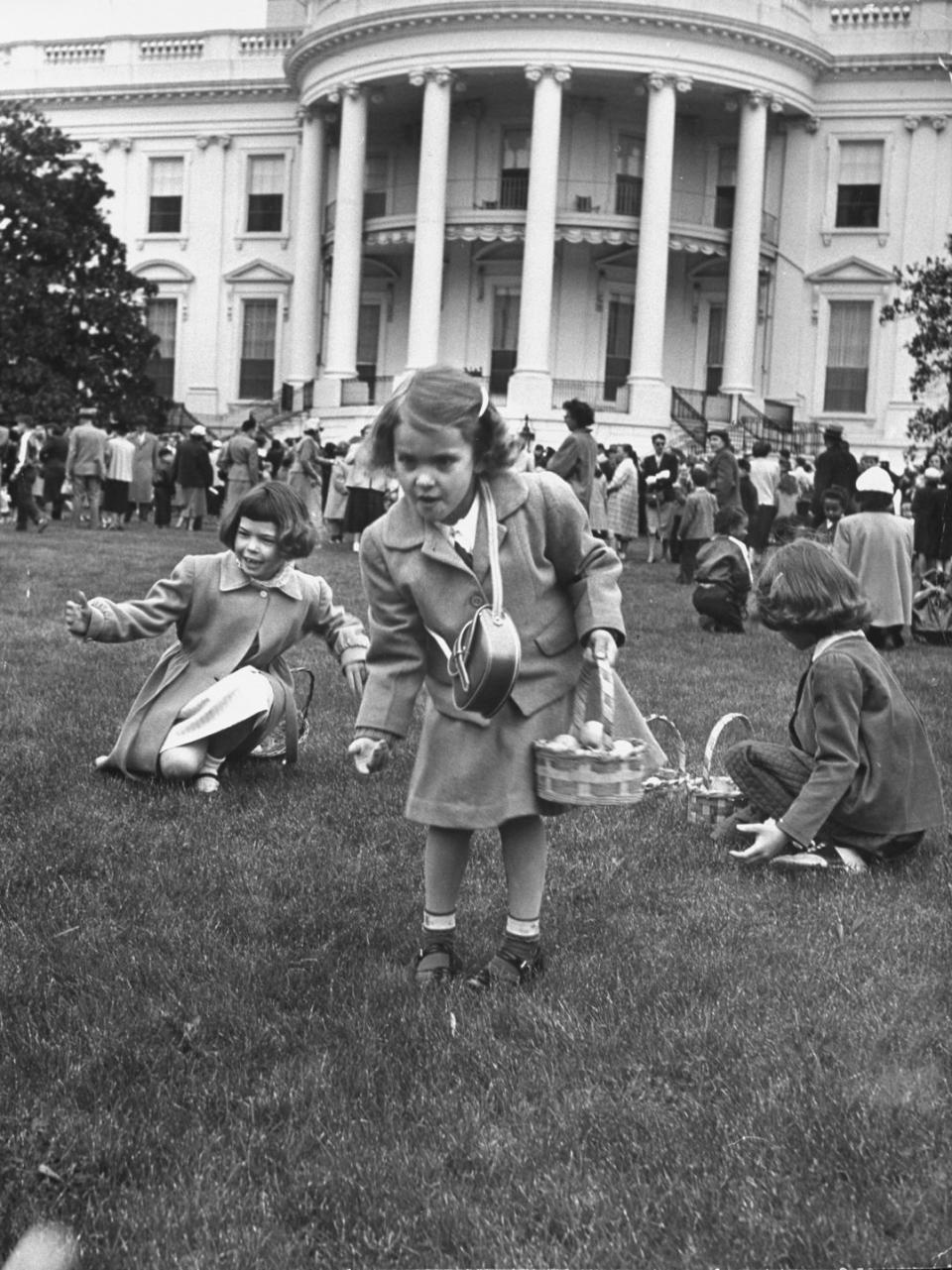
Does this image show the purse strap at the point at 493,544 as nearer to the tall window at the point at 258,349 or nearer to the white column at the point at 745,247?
the white column at the point at 745,247

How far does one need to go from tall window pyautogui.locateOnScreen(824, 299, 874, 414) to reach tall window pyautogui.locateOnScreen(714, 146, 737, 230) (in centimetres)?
349

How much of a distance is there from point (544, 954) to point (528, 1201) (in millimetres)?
1477

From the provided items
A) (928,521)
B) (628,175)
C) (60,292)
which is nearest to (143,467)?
(60,292)

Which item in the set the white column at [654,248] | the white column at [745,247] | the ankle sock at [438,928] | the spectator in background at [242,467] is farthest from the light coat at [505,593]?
the white column at [745,247]

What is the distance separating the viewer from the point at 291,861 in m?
5.48

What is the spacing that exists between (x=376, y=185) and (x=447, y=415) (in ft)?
131

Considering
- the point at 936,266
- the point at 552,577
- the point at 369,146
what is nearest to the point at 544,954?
the point at 552,577

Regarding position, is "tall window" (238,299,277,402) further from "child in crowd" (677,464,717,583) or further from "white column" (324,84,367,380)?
"child in crowd" (677,464,717,583)

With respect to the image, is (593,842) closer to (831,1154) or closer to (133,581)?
(831,1154)

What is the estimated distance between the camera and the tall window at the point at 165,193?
4541cm

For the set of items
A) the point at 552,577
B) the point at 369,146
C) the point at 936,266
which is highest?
the point at 369,146

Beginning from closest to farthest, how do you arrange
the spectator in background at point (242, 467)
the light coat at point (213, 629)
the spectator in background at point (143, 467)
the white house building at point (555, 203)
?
the light coat at point (213, 629)
the spectator in background at point (242, 467)
the spectator in background at point (143, 467)
the white house building at point (555, 203)

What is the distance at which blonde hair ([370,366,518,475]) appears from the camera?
392 centimetres

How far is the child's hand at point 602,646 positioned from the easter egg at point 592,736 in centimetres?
17
